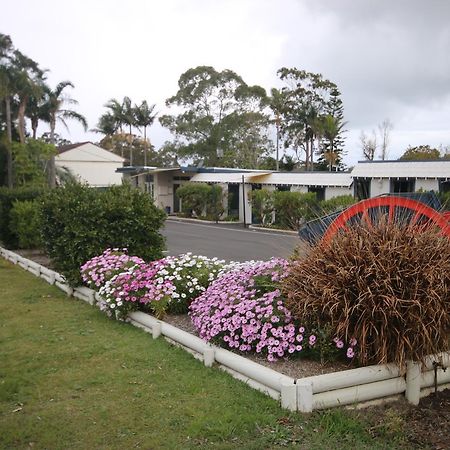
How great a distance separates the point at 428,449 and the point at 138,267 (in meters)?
4.95

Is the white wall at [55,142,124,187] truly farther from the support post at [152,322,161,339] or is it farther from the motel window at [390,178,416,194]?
the support post at [152,322,161,339]

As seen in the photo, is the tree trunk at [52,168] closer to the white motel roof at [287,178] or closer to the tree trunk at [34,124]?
the tree trunk at [34,124]

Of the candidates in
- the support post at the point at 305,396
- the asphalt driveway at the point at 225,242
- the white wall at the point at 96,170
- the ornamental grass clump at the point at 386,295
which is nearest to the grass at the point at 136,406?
the support post at the point at 305,396

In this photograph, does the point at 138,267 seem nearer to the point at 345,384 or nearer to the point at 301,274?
the point at 301,274

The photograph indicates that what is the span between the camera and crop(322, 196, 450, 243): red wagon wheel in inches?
223

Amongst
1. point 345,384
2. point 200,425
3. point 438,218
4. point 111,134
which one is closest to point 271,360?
point 345,384

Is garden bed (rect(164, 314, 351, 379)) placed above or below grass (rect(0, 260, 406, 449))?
above

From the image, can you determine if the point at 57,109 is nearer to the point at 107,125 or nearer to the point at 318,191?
the point at 107,125

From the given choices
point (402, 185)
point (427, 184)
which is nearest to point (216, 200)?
point (402, 185)

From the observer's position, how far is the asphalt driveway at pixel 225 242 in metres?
16.0

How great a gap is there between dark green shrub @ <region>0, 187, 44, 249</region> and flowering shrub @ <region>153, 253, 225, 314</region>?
927cm

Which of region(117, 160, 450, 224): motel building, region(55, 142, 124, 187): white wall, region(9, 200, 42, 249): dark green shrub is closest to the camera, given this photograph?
region(9, 200, 42, 249): dark green shrub

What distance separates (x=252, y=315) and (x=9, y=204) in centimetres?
1221

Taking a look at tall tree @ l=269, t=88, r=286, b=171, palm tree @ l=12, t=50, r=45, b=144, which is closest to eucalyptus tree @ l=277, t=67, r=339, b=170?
tall tree @ l=269, t=88, r=286, b=171
